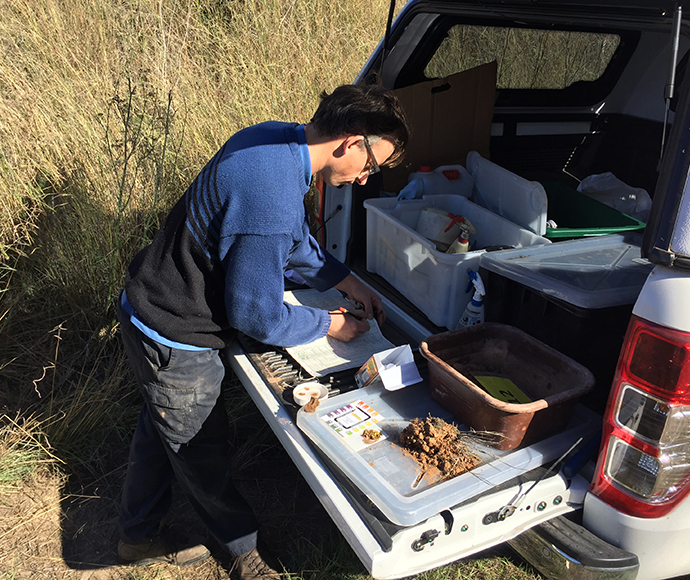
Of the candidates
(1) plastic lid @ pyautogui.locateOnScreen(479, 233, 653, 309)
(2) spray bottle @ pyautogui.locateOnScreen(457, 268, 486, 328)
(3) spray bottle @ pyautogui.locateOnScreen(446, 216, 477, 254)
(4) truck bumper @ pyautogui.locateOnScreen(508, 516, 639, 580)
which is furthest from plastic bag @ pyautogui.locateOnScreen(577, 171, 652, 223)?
(4) truck bumper @ pyautogui.locateOnScreen(508, 516, 639, 580)

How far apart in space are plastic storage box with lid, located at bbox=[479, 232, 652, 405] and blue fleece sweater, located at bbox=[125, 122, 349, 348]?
0.76 m

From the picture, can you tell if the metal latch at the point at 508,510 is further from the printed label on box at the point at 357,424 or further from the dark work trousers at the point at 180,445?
the dark work trousers at the point at 180,445

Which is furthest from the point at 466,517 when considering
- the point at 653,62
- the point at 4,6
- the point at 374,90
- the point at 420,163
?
the point at 4,6

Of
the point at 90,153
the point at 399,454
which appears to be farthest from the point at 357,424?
the point at 90,153

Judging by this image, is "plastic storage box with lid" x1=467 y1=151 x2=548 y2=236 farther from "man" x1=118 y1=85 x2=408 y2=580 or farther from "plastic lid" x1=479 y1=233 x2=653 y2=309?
"man" x1=118 y1=85 x2=408 y2=580

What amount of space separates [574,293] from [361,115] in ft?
2.76

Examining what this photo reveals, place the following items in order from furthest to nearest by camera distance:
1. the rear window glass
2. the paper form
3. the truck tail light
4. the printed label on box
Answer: the rear window glass
the paper form
the printed label on box
the truck tail light

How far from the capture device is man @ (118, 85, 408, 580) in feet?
5.25

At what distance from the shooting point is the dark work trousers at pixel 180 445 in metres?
1.84

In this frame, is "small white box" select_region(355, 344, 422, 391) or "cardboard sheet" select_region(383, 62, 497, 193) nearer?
"small white box" select_region(355, 344, 422, 391)

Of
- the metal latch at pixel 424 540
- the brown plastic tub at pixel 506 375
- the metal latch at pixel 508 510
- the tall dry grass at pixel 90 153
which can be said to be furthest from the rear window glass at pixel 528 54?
the metal latch at pixel 424 540

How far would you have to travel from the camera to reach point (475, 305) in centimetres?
210

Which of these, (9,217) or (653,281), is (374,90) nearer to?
(653,281)

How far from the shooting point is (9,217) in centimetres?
317
